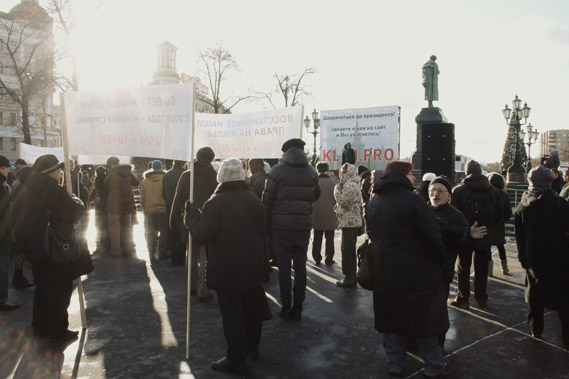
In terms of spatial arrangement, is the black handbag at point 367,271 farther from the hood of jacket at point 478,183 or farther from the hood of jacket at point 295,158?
the hood of jacket at point 478,183

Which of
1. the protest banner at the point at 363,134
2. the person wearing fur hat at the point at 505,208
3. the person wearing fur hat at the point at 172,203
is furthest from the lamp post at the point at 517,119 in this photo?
the person wearing fur hat at the point at 172,203

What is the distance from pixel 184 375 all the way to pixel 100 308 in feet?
7.73

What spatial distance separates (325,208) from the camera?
8430mm

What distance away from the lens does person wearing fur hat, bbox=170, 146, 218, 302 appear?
6.09 meters

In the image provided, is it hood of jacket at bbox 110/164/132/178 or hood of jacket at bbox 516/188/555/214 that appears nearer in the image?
hood of jacket at bbox 516/188/555/214

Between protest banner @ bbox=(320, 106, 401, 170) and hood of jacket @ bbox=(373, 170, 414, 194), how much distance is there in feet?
44.1

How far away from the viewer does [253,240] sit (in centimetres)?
400

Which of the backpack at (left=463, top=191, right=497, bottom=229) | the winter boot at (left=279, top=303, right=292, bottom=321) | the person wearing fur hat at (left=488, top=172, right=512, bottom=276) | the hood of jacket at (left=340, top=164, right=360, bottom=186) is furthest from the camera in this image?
the person wearing fur hat at (left=488, top=172, right=512, bottom=276)

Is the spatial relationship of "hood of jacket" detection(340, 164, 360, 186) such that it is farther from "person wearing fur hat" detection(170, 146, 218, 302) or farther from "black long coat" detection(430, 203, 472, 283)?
"black long coat" detection(430, 203, 472, 283)

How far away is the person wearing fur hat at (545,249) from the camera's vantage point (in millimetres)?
4613

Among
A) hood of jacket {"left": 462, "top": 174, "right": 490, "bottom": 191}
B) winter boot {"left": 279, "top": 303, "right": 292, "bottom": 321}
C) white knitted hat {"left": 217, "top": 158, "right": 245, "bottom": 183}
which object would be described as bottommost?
winter boot {"left": 279, "top": 303, "right": 292, "bottom": 321}

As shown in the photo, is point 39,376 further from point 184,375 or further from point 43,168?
point 43,168

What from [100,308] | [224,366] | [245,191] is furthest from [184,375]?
[100,308]

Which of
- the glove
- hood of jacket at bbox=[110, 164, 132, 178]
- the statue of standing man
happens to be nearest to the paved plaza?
the glove
